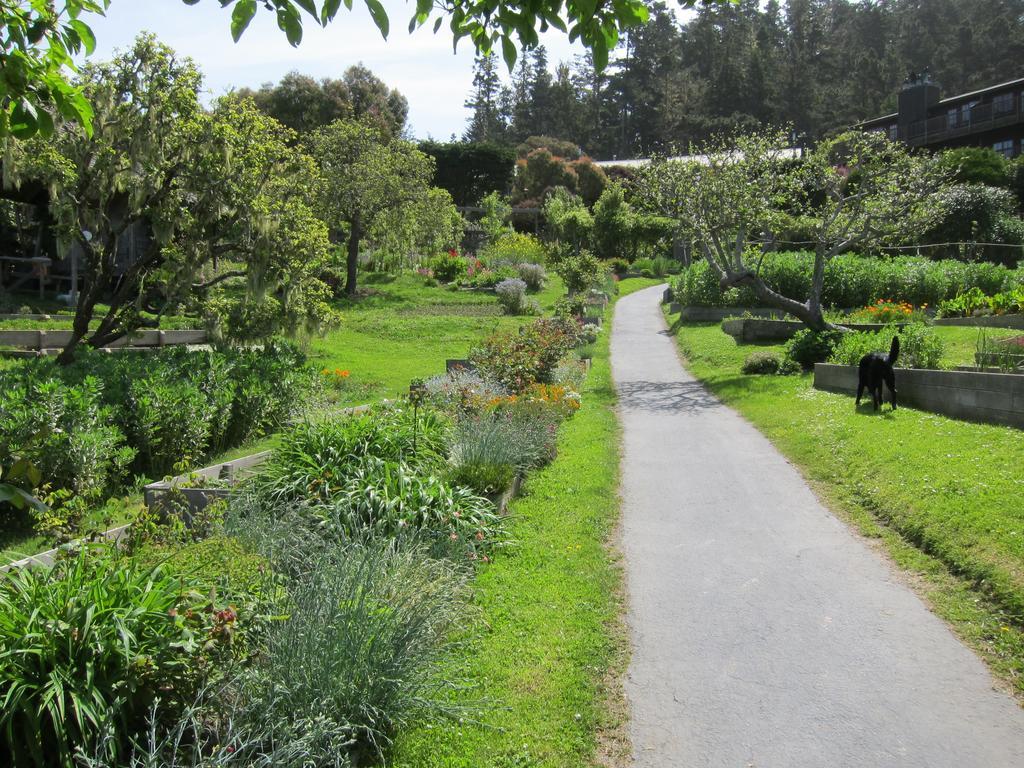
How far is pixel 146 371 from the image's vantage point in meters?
10.8

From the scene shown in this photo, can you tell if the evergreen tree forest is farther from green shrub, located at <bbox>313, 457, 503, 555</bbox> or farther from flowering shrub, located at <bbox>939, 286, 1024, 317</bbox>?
green shrub, located at <bbox>313, 457, 503, 555</bbox>

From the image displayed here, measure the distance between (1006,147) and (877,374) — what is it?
142 feet

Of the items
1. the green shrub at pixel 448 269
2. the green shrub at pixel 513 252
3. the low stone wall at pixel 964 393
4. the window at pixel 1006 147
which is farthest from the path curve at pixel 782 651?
the window at pixel 1006 147

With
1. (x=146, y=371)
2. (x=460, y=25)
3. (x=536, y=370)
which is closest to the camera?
(x=460, y=25)

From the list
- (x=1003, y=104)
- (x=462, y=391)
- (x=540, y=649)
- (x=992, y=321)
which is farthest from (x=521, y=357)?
(x=1003, y=104)

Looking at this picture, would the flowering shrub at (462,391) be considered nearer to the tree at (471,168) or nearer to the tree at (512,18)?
the tree at (512,18)

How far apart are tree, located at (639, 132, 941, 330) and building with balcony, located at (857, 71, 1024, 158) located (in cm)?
3044

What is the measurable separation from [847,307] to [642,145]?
56633 mm

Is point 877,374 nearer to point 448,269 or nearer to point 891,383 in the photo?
point 891,383

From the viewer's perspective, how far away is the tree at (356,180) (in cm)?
3105

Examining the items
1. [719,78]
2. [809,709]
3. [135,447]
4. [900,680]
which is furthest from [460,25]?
[719,78]

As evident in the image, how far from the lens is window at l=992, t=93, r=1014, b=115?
147ft

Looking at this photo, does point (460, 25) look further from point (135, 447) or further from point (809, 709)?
point (135, 447)

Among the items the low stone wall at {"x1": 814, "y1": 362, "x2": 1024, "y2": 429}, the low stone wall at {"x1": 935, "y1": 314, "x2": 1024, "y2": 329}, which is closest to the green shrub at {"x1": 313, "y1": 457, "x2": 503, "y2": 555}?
the low stone wall at {"x1": 814, "y1": 362, "x2": 1024, "y2": 429}
